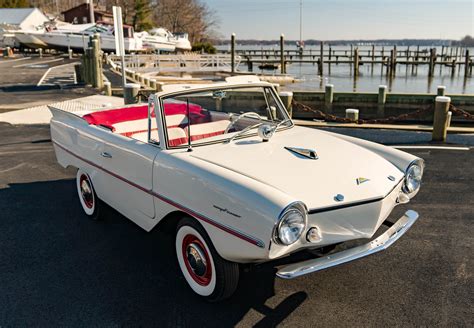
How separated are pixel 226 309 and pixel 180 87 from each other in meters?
1.99

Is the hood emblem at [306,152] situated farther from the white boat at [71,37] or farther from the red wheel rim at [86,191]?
the white boat at [71,37]

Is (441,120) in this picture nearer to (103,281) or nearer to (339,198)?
(339,198)

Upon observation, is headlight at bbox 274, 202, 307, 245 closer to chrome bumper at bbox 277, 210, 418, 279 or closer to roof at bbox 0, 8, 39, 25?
chrome bumper at bbox 277, 210, 418, 279

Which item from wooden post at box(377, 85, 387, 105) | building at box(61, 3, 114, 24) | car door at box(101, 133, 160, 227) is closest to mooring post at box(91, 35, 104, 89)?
wooden post at box(377, 85, 387, 105)

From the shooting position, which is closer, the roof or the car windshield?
the car windshield

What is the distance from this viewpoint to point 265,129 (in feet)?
13.1

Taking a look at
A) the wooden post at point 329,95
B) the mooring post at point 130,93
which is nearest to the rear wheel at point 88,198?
the mooring post at point 130,93

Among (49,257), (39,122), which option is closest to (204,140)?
(49,257)

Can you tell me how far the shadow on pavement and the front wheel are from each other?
114 millimetres

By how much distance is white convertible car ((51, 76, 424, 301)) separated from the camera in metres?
2.89

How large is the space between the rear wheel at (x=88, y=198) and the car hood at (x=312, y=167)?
1.64 metres

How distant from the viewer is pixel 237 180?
3.04m

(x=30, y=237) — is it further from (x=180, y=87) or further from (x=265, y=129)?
(x=265, y=129)

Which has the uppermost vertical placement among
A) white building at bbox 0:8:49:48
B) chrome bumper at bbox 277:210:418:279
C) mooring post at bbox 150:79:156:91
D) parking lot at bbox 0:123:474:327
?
white building at bbox 0:8:49:48
